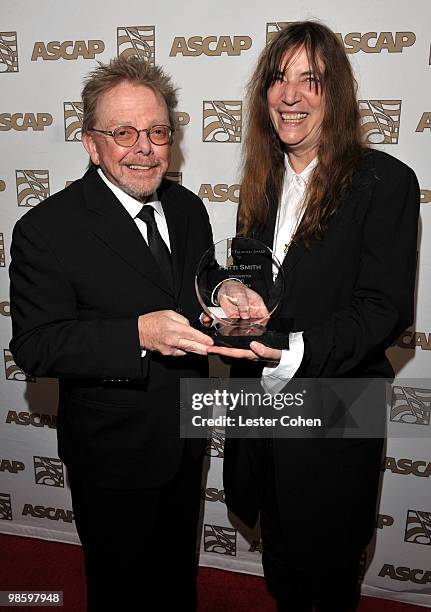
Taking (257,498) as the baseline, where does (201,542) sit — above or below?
below

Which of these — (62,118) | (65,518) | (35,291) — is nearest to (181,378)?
(35,291)

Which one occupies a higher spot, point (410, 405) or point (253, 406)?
point (253, 406)

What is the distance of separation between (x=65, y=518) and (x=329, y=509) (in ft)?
4.27

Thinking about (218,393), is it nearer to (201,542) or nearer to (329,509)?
(329,509)

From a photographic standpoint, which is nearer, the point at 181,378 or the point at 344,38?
the point at 181,378

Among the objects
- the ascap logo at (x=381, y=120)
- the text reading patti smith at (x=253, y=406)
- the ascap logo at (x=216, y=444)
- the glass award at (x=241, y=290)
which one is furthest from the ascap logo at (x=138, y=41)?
the ascap logo at (x=216, y=444)

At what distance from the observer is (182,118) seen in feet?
5.79

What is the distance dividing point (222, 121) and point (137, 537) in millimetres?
1211

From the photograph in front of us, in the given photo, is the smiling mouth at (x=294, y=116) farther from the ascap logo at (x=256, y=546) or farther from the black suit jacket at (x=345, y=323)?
the ascap logo at (x=256, y=546)

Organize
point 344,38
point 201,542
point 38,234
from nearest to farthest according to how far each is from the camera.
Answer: point 38,234 < point 344,38 < point 201,542

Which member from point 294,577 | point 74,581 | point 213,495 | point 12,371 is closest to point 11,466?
point 12,371

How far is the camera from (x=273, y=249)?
136 centimetres

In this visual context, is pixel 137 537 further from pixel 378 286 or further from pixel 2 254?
pixel 2 254

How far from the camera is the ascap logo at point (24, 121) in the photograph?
186 centimetres
